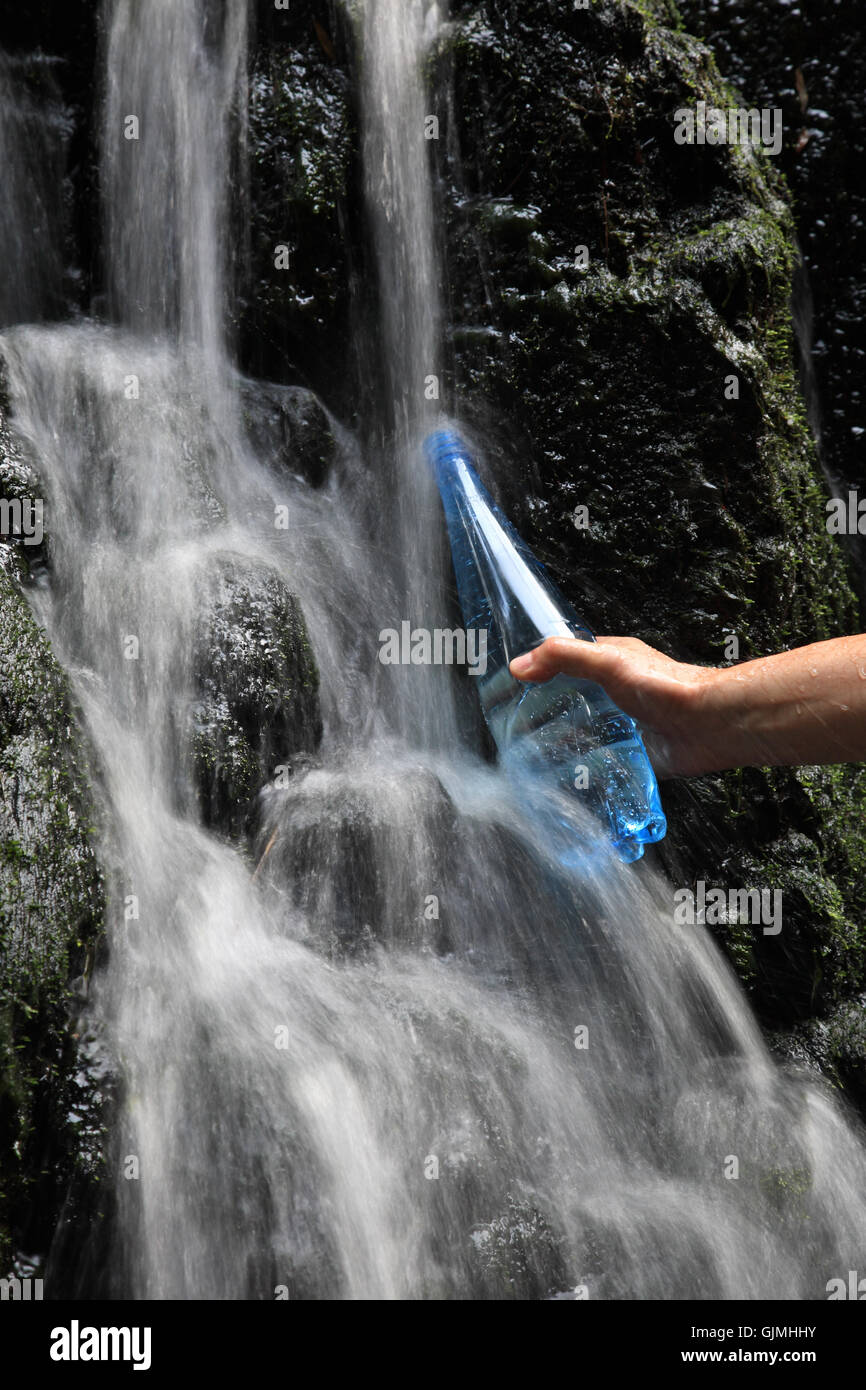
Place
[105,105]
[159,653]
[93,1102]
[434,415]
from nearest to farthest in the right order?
1. [93,1102]
2. [159,653]
3. [434,415]
4. [105,105]

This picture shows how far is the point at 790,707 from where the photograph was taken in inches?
86.1

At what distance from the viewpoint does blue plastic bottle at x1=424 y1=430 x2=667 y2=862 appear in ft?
8.75

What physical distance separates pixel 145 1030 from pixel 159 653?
1.05m

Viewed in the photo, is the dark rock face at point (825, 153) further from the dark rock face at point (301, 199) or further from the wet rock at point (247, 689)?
the wet rock at point (247, 689)

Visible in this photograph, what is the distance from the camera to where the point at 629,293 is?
312 cm

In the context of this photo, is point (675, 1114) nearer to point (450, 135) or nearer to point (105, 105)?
point (450, 135)

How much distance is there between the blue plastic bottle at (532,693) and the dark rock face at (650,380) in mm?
103

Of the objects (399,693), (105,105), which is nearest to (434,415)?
(399,693)

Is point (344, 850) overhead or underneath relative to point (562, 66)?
underneath

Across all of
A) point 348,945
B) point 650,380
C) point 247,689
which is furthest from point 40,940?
point 650,380

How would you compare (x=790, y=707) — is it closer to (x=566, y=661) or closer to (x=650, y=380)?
(x=566, y=661)

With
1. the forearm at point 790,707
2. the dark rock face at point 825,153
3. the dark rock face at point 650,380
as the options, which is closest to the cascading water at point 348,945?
the dark rock face at point 650,380

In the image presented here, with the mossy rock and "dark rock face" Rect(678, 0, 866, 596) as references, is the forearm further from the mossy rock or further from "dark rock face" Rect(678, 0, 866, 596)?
"dark rock face" Rect(678, 0, 866, 596)

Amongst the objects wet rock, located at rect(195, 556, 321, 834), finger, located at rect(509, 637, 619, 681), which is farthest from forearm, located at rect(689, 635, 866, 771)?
wet rock, located at rect(195, 556, 321, 834)
